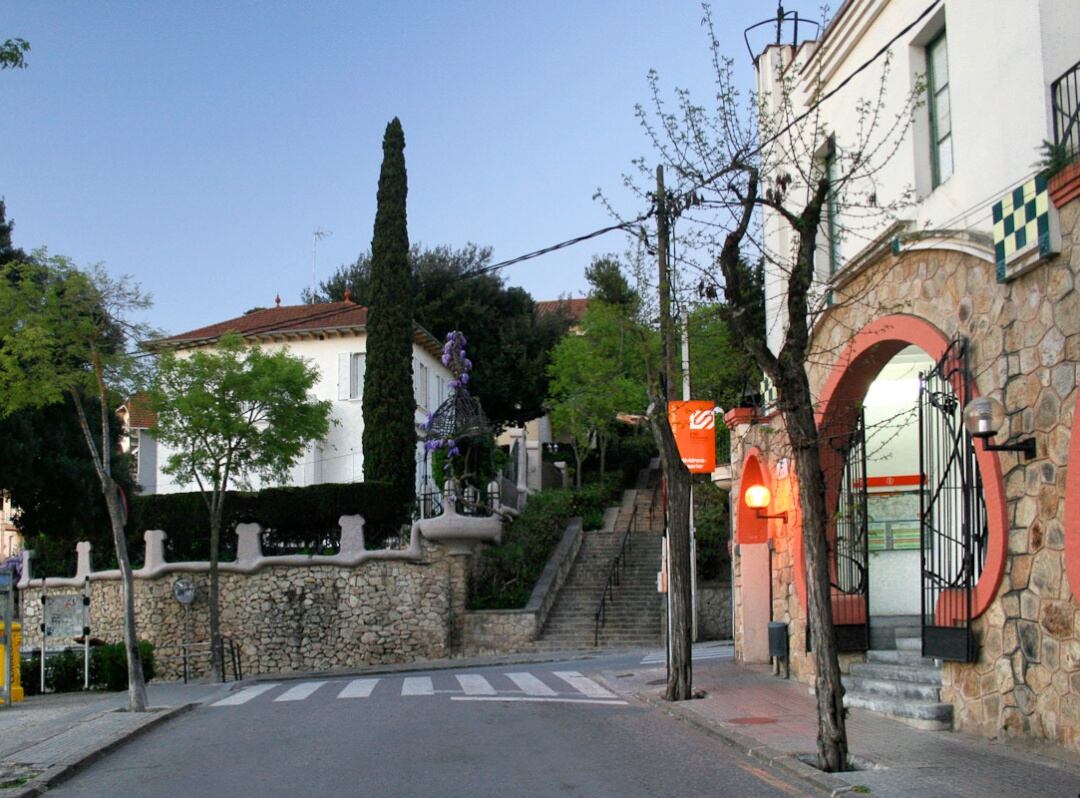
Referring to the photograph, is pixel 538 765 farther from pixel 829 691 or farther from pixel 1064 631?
pixel 1064 631

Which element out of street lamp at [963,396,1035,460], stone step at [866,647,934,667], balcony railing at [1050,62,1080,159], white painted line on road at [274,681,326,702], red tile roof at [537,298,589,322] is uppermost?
red tile roof at [537,298,589,322]

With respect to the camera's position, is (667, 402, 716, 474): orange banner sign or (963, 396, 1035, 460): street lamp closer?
(963, 396, 1035, 460): street lamp

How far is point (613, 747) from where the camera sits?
444 inches

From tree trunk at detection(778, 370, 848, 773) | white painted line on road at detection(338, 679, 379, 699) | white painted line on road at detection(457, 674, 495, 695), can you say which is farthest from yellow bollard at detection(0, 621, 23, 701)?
tree trunk at detection(778, 370, 848, 773)

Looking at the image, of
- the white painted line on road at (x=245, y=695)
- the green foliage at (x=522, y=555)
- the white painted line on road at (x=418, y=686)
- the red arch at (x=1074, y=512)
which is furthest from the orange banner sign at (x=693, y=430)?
the green foliage at (x=522, y=555)

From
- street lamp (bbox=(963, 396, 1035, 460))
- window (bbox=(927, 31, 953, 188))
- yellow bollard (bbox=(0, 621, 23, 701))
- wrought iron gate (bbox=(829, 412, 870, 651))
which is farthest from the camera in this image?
yellow bollard (bbox=(0, 621, 23, 701))

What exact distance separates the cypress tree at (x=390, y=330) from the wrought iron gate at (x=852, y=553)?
2141 cm

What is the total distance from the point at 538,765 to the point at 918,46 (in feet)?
27.5

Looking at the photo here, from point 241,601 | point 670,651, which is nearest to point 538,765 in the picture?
point 670,651

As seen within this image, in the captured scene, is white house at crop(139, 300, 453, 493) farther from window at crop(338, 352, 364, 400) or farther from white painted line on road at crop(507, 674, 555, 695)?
white painted line on road at crop(507, 674, 555, 695)

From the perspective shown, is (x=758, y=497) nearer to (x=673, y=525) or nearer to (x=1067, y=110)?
(x=673, y=525)

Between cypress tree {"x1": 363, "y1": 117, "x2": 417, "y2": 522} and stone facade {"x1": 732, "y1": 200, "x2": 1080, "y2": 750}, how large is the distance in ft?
80.7

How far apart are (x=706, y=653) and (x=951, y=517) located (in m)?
13.6

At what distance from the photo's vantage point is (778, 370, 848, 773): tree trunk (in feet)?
31.2
